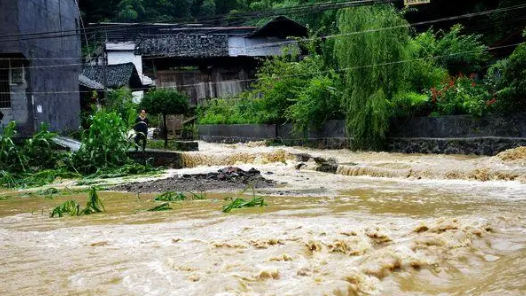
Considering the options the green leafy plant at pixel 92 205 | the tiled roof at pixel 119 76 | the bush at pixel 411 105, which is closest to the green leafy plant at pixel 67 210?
the green leafy plant at pixel 92 205

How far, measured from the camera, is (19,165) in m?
16.4

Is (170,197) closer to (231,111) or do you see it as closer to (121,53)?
(231,111)

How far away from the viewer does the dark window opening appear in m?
21.4

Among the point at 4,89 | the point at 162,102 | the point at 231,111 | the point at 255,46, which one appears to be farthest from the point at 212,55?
the point at 4,89

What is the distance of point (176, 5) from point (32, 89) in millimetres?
→ 28507

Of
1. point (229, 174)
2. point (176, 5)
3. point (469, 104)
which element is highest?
point (176, 5)

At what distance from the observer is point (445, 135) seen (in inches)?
644

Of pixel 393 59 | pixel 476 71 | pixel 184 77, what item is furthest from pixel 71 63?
pixel 476 71

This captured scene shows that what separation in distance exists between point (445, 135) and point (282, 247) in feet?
40.8

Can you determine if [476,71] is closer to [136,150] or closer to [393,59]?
[393,59]

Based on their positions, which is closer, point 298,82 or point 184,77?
point 298,82

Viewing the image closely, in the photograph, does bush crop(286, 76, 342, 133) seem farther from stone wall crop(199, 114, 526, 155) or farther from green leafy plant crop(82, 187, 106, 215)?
green leafy plant crop(82, 187, 106, 215)

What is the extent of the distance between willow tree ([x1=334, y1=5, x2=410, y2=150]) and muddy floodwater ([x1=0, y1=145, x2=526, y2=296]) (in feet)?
24.8

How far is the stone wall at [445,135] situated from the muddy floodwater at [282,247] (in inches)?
206
